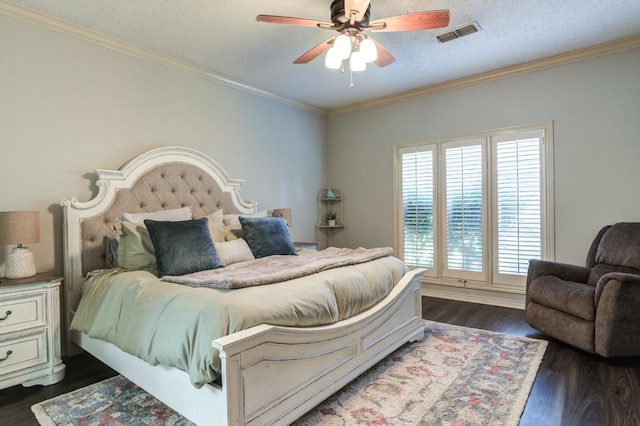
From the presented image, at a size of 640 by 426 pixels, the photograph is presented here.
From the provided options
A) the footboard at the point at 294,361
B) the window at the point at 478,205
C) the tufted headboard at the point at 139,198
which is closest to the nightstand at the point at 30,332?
the tufted headboard at the point at 139,198

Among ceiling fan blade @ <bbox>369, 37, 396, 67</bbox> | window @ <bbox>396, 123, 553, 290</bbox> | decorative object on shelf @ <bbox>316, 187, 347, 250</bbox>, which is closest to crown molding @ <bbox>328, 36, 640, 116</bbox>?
window @ <bbox>396, 123, 553, 290</bbox>

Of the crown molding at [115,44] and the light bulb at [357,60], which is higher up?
the crown molding at [115,44]

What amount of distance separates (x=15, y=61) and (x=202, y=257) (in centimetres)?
195

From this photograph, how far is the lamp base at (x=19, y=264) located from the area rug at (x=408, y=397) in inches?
33.1

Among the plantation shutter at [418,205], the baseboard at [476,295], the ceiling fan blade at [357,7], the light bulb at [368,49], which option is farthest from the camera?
the plantation shutter at [418,205]

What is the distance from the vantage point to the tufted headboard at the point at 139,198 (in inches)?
105

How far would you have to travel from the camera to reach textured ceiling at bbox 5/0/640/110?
2.58 m

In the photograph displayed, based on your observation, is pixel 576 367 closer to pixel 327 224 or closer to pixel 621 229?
pixel 621 229

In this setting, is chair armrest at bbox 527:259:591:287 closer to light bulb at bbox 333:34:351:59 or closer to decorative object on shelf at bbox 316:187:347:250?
light bulb at bbox 333:34:351:59

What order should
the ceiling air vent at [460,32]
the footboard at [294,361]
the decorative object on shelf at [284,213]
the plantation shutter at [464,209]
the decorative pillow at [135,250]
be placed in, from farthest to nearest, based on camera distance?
the decorative object on shelf at [284,213]
the plantation shutter at [464,209]
the ceiling air vent at [460,32]
the decorative pillow at [135,250]
the footboard at [294,361]

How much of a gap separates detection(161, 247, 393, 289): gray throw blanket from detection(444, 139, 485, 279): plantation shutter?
160 centimetres

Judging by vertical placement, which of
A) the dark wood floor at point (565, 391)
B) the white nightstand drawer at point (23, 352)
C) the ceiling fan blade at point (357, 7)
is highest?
the ceiling fan blade at point (357, 7)

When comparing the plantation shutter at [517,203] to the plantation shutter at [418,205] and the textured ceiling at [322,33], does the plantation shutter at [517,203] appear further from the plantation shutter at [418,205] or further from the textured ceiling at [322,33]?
the textured ceiling at [322,33]

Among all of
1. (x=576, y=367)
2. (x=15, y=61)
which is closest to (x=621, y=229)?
(x=576, y=367)
